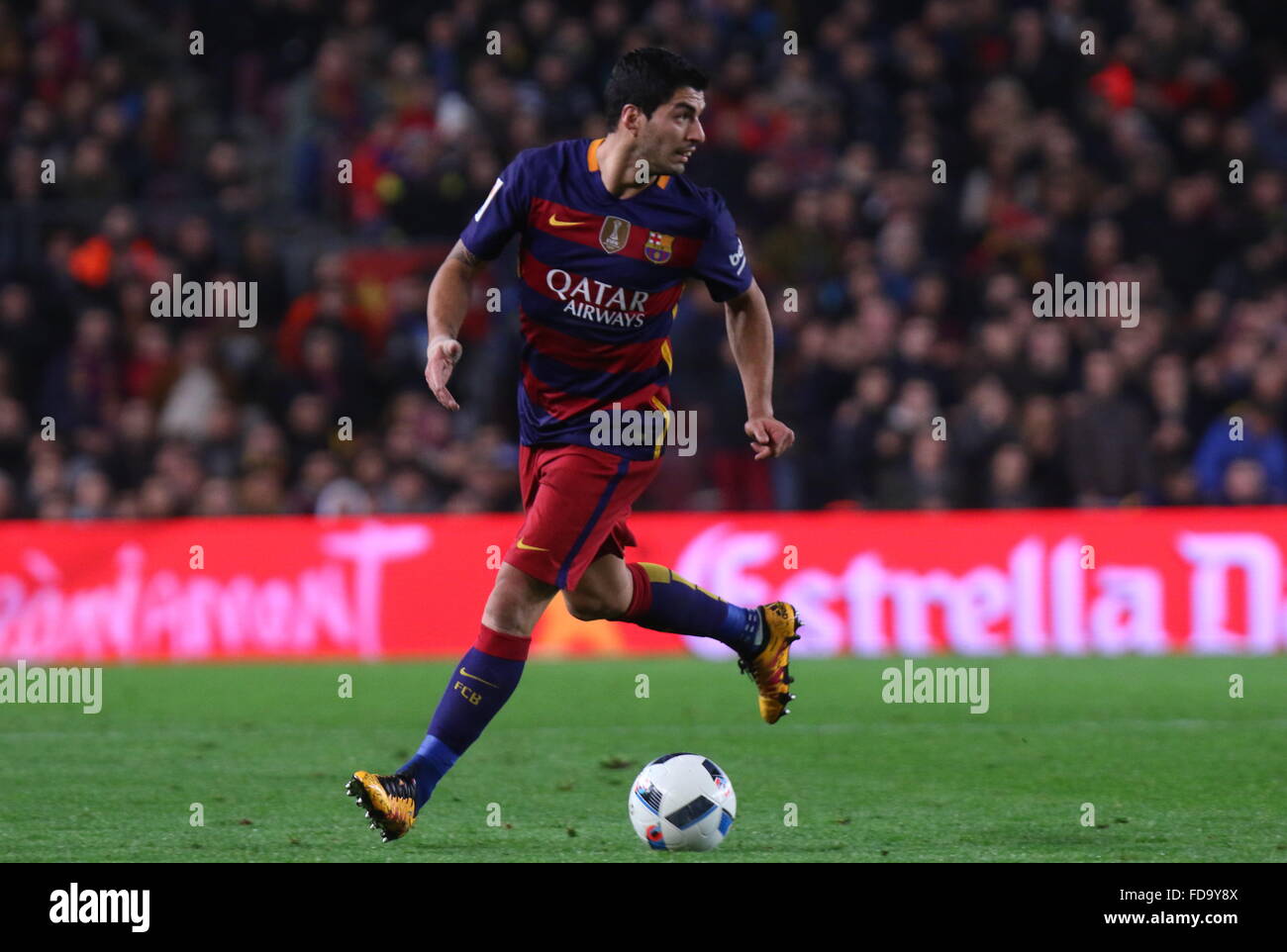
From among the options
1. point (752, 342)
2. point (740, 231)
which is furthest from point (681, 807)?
point (740, 231)

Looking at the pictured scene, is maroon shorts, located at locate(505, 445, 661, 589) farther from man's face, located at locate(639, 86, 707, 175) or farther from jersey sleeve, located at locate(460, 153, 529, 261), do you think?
man's face, located at locate(639, 86, 707, 175)

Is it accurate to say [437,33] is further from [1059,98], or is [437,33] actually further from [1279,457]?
[1279,457]

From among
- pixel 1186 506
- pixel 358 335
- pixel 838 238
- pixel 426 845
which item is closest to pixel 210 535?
pixel 358 335

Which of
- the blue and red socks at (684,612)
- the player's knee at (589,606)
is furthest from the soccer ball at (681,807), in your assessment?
the blue and red socks at (684,612)

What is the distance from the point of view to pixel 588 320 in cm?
629

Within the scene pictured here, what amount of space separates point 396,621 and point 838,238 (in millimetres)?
4408

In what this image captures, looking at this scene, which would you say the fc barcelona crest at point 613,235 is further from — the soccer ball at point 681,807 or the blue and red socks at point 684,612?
the soccer ball at point 681,807

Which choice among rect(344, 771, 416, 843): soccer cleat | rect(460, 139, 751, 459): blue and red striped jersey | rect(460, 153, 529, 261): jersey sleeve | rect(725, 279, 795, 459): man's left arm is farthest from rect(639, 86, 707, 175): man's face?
rect(344, 771, 416, 843): soccer cleat

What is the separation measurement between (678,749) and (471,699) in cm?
238

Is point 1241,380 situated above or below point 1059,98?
below

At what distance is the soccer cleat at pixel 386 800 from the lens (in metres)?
5.57

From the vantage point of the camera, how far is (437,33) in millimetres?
16188

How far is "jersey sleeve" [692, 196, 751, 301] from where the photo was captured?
20.9 ft

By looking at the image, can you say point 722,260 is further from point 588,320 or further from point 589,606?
point 589,606
